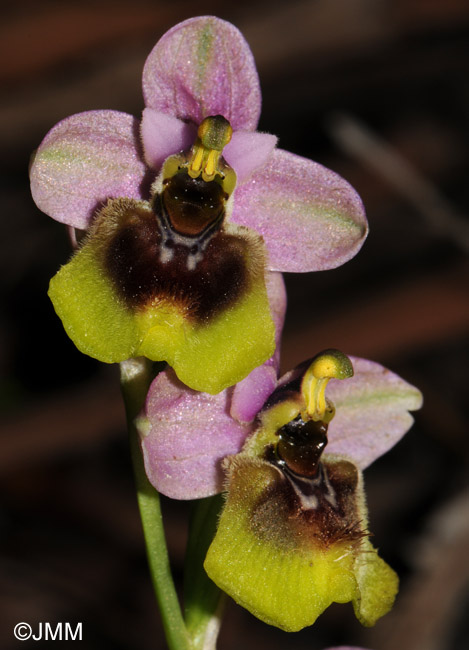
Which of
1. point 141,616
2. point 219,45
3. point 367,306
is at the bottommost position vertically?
point 141,616

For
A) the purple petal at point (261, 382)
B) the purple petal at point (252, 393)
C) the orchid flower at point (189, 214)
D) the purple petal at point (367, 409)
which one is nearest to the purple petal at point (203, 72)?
the orchid flower at point (189, 214)

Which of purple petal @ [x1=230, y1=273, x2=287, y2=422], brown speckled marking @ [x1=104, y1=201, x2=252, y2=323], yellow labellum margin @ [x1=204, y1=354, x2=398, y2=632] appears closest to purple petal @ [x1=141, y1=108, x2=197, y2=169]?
brown speckled marking @ [x1=104, y1=201, x2=252, y2=323]

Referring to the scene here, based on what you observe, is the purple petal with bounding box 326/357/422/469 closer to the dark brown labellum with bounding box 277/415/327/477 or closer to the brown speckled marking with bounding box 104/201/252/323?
the dark brown labellum with bounding box 277/415/327/477

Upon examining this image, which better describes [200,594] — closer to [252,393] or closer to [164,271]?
[252,393]

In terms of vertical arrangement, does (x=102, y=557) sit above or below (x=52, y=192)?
below

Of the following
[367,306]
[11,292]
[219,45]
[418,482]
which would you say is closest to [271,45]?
[367,306]

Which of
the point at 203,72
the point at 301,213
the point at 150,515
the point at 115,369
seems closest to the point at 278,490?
the point at 150,515

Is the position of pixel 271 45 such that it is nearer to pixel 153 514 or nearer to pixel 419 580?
pixel 419 580
